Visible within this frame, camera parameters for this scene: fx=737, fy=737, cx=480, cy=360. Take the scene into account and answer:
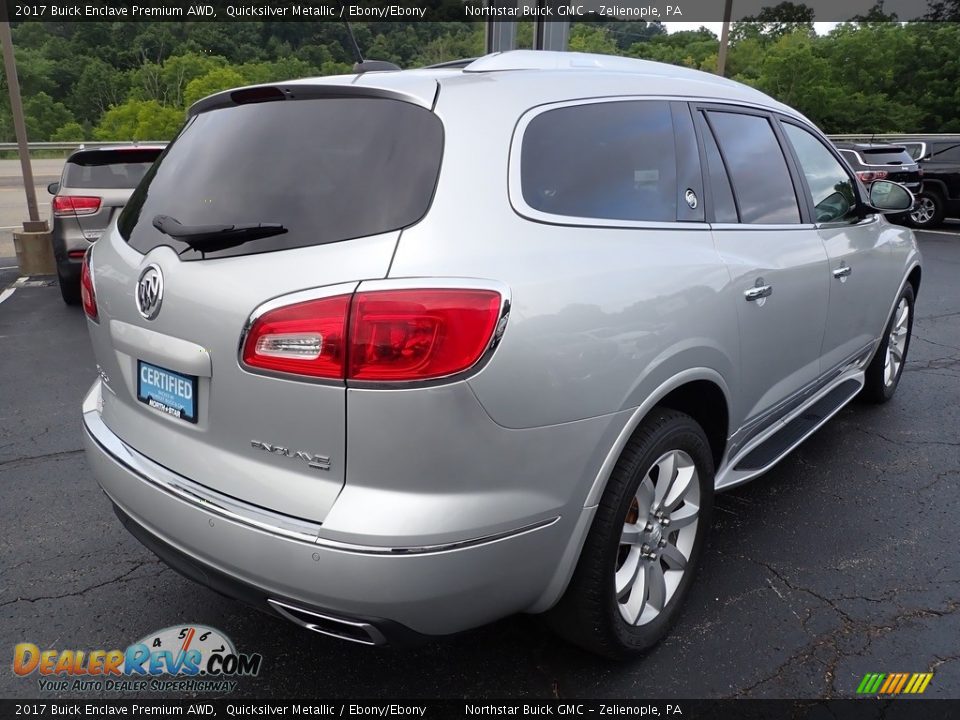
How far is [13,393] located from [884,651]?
17.1 ft

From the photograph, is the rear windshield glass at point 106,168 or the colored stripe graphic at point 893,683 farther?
the rear windshield glass at point 106,168

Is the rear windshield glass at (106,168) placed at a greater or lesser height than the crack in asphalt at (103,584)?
greater

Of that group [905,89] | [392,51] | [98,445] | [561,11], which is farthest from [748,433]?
[905,89]

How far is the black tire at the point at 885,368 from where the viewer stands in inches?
174

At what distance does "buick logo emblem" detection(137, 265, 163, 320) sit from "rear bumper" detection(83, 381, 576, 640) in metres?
0.44

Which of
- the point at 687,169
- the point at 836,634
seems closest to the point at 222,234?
the point at 687,169

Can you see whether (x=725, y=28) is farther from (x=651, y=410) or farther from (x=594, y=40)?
(x=651, y=410)

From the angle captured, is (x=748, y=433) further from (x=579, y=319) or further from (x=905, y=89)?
(x=905, y=89)

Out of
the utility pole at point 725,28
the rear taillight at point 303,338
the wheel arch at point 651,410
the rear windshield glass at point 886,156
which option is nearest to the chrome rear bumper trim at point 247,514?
the wheel arch at point 651,410

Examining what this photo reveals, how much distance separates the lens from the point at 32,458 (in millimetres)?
3908

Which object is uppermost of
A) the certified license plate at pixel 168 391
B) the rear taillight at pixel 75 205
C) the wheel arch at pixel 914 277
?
the certified license plate at pixel 168 391

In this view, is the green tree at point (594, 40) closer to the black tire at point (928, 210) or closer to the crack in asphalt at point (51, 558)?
the black tire at point (928, 210)

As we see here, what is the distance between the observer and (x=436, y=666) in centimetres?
235

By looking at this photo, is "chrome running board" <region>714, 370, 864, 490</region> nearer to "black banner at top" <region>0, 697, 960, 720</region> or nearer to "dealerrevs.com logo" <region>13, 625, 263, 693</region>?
"black banner at top" <region>0, 697, 960, 720</region>
